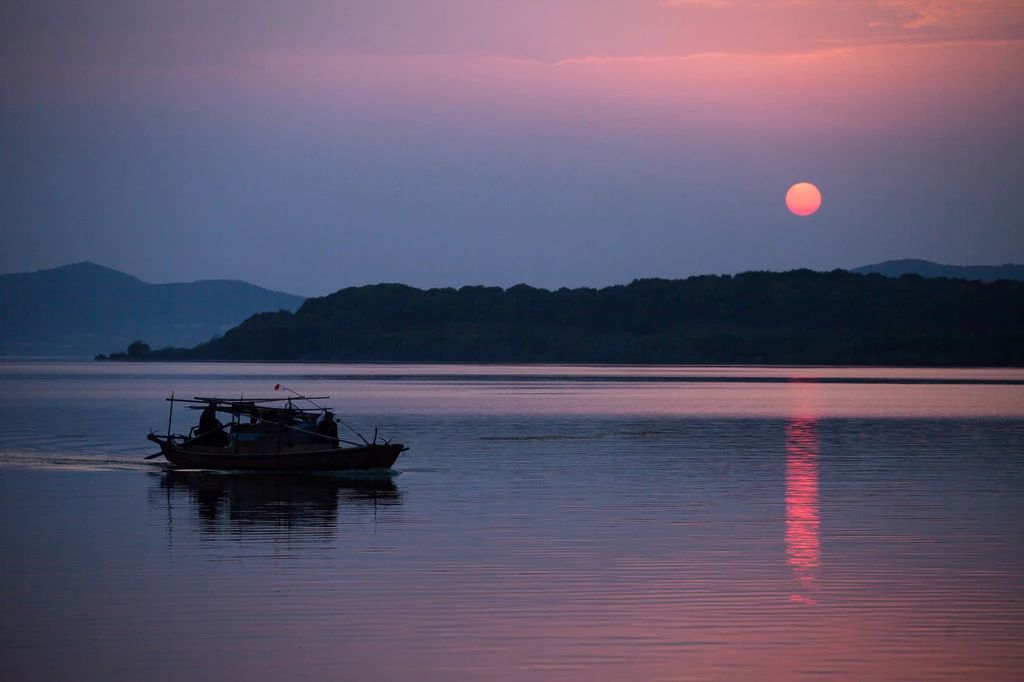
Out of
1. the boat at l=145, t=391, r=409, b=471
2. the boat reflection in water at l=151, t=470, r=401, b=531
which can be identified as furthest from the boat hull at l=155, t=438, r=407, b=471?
the boat reflection in water at l=151, t=470, r=401, b=531

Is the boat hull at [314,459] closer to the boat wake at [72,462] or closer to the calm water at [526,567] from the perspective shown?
the calm water at [526,567]

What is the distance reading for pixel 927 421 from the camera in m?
80.4

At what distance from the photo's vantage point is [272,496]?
4059cm

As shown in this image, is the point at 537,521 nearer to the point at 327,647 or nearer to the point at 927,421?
the point at 327,647

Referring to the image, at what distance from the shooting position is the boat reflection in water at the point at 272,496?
34.3 metres

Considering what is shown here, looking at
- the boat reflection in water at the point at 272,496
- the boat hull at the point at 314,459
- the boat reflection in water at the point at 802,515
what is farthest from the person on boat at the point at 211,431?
the boat reflection in water at the point at 802,515

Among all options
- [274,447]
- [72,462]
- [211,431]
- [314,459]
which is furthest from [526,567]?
[72,462]

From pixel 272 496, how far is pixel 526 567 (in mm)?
16151

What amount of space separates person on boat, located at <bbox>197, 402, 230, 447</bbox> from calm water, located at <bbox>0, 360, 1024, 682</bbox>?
4.01 feet

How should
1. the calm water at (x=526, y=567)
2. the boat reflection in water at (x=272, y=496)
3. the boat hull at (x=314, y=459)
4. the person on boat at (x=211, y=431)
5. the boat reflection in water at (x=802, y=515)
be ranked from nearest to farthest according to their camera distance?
the calm water at (x=526, y=567)
the boat reflection in water at (x=802, y=515)
the boat reflection in water at (x=272, y=496)
the boat hull at (x=314, y=459)
the person on boat at (x=211, y=431)

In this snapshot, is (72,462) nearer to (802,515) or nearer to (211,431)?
(211,431)

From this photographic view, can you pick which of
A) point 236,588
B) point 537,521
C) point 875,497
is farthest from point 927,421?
point 236,588

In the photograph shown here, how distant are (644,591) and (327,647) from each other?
20.8 feet

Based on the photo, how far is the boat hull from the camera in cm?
4619
